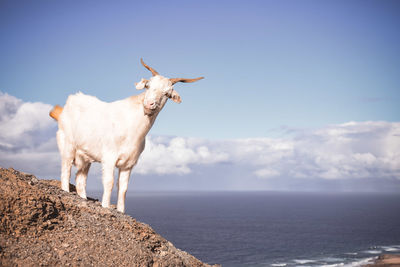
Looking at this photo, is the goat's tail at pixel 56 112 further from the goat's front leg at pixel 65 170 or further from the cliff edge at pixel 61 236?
the cliff edge at pixel 61 236

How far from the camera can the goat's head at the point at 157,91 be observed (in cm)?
992

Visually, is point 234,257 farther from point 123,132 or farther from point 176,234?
point 123,132

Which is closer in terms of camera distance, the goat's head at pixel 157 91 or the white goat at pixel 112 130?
the goat's head at pixel 157 91

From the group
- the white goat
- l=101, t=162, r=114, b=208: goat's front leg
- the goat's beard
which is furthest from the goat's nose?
l=101, t=162, r=114, b=208: goat's front leg

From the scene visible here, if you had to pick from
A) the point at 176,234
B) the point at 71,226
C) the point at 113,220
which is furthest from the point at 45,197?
the point at 176,234

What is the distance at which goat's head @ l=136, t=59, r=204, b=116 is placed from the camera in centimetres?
992

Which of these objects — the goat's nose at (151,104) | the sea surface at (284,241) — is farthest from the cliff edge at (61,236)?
the sea surface at (284,241)

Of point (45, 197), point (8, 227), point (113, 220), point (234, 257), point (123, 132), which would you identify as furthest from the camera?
point (234, 257)

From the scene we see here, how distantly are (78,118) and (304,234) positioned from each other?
362 feet

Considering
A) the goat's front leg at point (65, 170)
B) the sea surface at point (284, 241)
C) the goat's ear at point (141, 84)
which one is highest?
the goat's ear at point (141, 84)

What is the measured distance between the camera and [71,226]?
7941mm

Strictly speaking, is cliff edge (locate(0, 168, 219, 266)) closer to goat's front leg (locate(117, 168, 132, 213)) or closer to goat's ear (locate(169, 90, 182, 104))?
goat's front leg (locate(117, 168, 132, 213))

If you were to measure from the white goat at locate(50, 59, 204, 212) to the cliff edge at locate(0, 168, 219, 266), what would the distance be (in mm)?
1647

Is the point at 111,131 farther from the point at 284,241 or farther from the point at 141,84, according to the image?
the point at 284,241
